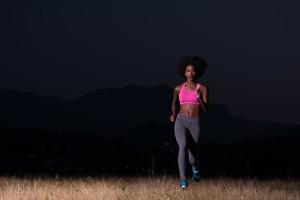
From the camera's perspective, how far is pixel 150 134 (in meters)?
193

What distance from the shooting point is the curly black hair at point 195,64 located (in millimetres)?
13102

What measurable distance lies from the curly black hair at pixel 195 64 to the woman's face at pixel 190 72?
0.07 meters

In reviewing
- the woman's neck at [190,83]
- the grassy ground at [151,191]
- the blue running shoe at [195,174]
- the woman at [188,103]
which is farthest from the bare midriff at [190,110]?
the blue running shoe at [195,174]

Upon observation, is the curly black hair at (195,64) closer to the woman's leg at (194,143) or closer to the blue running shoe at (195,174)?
the woman's leg at (194,143)

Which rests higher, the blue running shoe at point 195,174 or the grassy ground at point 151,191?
the blue running shoe at point 195,174

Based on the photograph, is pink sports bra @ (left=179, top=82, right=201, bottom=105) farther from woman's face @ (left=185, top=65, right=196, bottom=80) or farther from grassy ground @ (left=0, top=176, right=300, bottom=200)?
grassy ground @ (left=0, top=176, right=300, bottom=200)

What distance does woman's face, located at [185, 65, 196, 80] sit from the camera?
42.5 feet

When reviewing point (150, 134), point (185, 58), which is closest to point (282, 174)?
point (185, 58)

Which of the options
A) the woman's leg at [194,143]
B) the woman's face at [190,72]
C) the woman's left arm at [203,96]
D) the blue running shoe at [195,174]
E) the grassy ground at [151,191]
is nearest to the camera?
the grassy ground at [151,191]

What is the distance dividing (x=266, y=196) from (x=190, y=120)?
7.15 ft

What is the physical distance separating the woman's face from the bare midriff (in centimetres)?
46

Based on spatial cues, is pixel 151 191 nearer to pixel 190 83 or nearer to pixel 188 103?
pixel 188 103

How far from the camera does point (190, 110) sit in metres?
13.0

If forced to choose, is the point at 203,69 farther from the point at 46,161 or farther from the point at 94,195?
the point at 46,161
